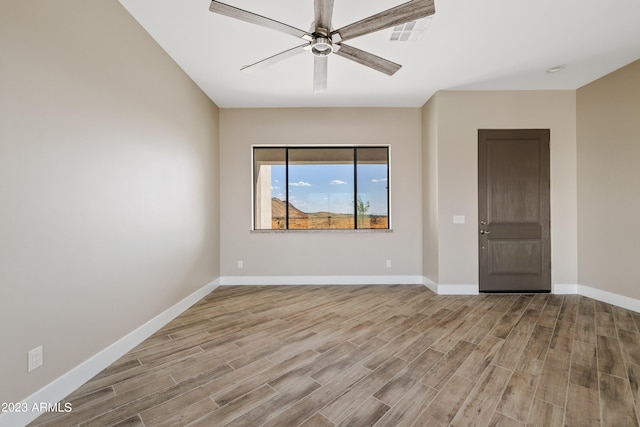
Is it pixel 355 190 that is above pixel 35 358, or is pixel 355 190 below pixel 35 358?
above

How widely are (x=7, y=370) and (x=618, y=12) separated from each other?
5133 mm

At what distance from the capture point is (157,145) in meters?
2.70

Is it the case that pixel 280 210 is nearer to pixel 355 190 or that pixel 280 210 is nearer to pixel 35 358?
pixel 355 190

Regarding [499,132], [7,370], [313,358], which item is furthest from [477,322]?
[7,370]

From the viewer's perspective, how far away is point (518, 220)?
3.80 metres

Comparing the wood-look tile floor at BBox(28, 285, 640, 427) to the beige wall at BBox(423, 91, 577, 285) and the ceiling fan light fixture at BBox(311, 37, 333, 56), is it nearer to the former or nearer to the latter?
the beige wall at BBox(423, 91, 577, 285)

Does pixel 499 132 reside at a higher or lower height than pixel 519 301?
higher

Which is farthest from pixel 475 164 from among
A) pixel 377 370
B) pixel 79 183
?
pixel 79 183

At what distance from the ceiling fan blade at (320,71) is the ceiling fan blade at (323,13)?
1.02 ft

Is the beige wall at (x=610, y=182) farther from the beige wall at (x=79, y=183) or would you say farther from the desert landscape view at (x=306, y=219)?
the beige wall at (x=79, y=183)

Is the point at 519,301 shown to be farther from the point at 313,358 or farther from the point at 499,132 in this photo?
the point at 313,358

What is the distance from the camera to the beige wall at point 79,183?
143 centimetres

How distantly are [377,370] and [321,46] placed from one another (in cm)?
262

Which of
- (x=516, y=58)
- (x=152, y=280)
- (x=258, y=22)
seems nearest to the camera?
(x=258, y=22)
